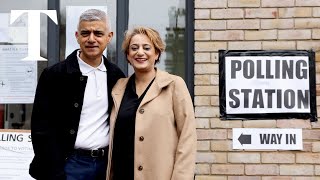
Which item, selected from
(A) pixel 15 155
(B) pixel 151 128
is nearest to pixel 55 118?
(B) pixel 151 128

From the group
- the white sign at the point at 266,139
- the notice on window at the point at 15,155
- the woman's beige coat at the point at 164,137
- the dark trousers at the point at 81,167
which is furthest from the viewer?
the notice on window at the point at 15,155

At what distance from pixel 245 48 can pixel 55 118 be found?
175 cm

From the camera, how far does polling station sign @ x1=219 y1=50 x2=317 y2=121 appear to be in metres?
4.24

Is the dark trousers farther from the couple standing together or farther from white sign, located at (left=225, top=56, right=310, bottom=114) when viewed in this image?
white sign, located at (left=225, top=56, right=310, bottom=114)

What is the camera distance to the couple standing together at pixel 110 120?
3016 millimetres

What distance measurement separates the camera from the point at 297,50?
4254mm

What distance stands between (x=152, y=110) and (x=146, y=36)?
1.39 ft

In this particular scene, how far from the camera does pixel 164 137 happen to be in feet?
9.87

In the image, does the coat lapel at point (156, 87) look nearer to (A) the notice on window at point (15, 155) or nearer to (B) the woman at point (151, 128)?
(B) the woman at point (151, 128)

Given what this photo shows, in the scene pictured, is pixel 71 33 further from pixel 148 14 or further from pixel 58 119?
pixel 58 119

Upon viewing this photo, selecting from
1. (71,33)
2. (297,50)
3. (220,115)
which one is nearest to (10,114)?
(71,33)

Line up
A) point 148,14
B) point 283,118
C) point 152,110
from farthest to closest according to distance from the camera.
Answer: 1. point 148,14
2. point 283,118
3. point 152,110

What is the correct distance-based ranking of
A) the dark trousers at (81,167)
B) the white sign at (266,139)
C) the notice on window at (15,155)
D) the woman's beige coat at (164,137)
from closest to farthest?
the woman's beige coat at (164,137)
the dark trousers at (81,167)
the white sign at (266,139)
the notice on window at (15,155)

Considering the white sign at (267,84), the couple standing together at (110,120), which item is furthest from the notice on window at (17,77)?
the white sign at (267,84)
